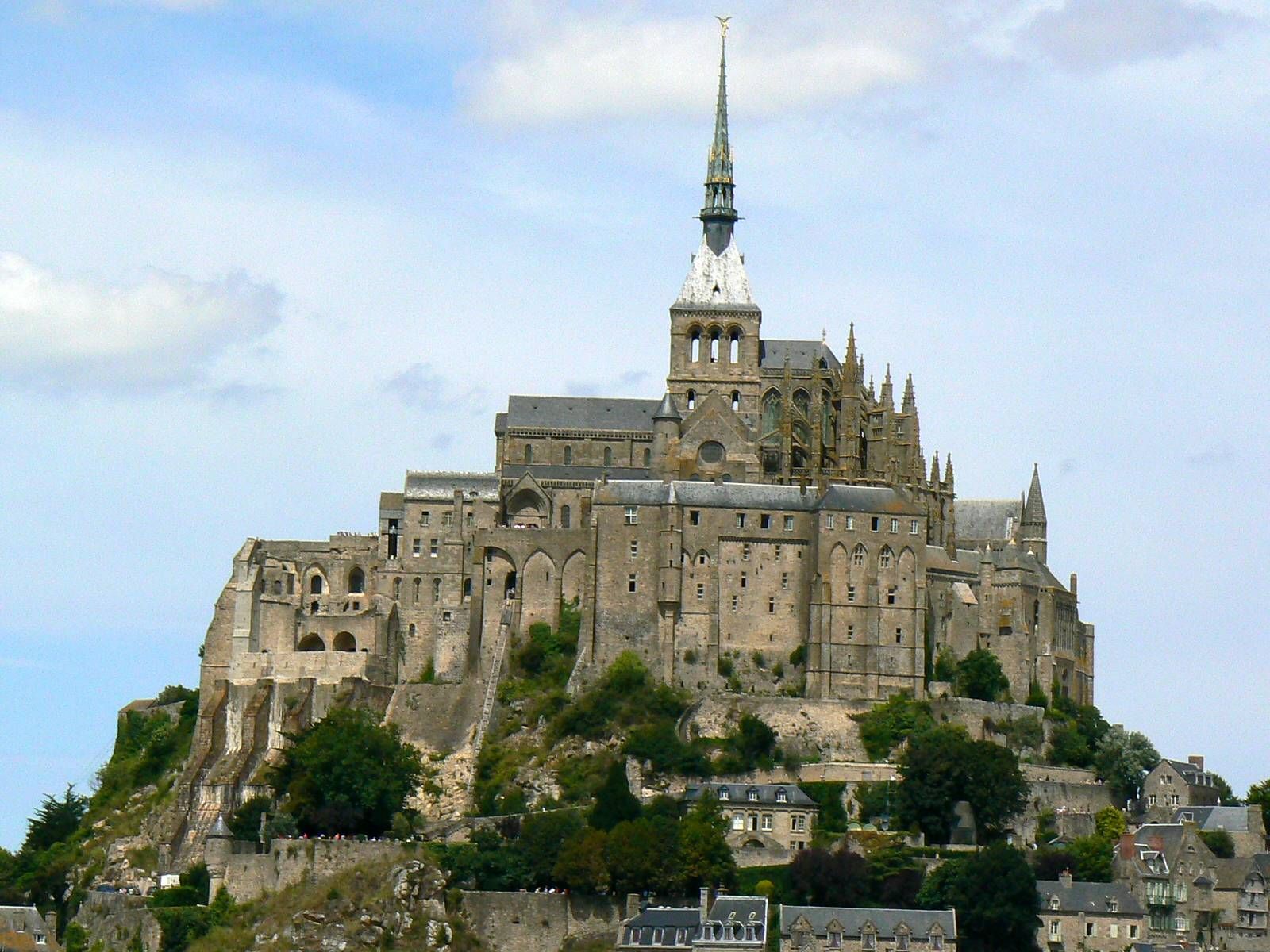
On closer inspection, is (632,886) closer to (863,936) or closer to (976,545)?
(863,936)

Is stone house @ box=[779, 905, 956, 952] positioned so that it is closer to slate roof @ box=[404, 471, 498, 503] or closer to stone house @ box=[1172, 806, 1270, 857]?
stone house @ box=[1172, 806, 1270, 857]

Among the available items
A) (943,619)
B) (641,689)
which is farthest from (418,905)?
(943,619)

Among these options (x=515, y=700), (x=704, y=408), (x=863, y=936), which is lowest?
(x=863, y=936)

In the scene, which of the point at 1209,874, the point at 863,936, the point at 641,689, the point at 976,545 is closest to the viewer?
the point at 863,936

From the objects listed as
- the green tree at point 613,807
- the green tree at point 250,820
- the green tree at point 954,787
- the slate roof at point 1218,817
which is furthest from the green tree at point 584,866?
the slate roof at point 1218,817

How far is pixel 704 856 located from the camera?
109312mm

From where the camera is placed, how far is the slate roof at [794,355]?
133375 millimetres

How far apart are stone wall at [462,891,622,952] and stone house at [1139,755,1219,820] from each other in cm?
2331

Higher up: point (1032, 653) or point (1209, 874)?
point (1032, 653)

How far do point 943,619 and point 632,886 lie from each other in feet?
76.2

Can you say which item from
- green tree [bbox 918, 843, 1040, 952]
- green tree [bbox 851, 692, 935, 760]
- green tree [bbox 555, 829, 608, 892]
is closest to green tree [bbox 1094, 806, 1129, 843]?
green tree [bbox 851, 692, 935, 760]

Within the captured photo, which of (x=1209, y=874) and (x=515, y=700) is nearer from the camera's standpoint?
(x=1209, y=874)

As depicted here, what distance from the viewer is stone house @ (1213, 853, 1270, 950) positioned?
113 m

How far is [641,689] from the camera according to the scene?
403ft
